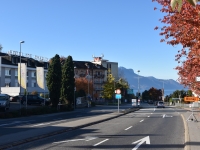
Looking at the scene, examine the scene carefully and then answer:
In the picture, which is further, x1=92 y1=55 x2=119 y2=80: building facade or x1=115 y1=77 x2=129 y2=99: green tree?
x1=92 y1=55 x2=119 y2=80: building facade

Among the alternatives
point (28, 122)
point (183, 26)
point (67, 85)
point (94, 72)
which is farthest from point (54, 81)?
point (94, 72)

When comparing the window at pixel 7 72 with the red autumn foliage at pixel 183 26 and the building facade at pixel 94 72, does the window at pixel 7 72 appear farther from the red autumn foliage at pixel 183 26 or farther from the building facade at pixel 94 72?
the red autumn foliage at pixel 183 26

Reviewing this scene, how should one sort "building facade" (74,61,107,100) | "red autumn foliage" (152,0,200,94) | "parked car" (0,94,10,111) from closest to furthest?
"red autumn foliage" (152,0,200,94) → "parked car" (0,94,10,111) → "building facade" (74,61,107,100)

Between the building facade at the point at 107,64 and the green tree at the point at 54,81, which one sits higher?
the building facade at the point at 107,64

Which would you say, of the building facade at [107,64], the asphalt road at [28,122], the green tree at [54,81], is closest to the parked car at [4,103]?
the asphalt road at [28,122]

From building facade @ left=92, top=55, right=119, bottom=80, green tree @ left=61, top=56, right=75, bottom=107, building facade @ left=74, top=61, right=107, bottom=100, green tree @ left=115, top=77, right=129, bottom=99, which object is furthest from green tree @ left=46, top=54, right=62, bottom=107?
building facade @ left=92, top=55, right=119, bottom=80

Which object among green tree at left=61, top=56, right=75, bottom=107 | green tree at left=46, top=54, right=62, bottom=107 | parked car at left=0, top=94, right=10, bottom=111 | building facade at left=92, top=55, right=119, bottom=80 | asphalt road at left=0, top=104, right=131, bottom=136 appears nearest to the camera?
asphalt road at left=0, top=104, right=131, bottom=136

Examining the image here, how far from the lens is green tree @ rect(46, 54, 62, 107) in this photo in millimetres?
48750

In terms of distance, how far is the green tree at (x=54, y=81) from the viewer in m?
48.8

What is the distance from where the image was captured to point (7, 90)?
68188 millimetres

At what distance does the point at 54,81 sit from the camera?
1933 inches

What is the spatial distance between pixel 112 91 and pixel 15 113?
63.7 metres

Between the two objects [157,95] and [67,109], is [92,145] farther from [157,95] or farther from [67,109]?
[157,95]

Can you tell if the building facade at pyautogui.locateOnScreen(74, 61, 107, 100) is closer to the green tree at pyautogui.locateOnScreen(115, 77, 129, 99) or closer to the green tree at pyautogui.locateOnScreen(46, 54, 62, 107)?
the green tree at pyautogui.locateOnScreen(115, 77, 129, 99)
